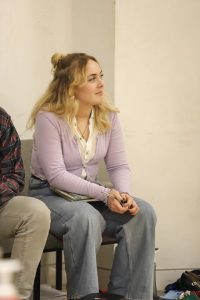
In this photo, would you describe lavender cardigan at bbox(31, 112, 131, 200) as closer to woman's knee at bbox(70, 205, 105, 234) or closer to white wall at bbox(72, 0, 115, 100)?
woman's knee at bbox(70, 205, 105, 234)

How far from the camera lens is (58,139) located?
2.04m

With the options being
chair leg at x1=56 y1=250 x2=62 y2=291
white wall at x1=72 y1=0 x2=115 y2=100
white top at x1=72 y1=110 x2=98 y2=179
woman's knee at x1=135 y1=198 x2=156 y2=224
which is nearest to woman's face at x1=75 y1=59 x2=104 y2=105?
white top at x1=72 y1=110 x2=98 y2=179

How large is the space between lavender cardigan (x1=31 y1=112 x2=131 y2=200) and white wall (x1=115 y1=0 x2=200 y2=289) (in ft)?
1.15

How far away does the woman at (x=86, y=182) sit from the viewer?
1817 mm

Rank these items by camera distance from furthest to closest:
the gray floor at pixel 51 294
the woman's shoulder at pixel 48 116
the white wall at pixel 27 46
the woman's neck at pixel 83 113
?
the white wall at pixel 27 46, the gray floor at pixel 51 294, the woman's neck at pixel 83 113, the woman's shoulder at pixel 48 116

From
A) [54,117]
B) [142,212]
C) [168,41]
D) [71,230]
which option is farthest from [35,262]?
[168,41]

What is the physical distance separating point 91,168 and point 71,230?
0.39m

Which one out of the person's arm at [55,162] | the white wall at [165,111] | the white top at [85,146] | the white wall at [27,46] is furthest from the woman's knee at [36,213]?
the white wall at [165,111]

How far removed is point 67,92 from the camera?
211 cm

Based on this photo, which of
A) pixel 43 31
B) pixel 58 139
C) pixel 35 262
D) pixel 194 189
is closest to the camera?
pixel 35 262

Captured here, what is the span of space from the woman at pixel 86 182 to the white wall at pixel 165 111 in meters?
0.37

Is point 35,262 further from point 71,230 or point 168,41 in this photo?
point 168,41

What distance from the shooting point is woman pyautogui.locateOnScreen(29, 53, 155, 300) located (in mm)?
1817

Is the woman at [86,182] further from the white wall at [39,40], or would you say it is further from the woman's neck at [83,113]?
the white wall at [39,40]
